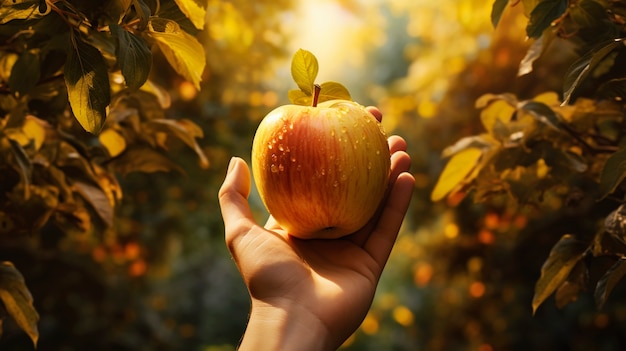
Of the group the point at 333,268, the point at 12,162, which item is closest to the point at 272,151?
the point at 333,268

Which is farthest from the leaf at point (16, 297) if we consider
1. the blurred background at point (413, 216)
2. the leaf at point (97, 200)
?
the blurred background at point (413, 216)

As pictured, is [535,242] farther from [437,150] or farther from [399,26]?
[399,26]

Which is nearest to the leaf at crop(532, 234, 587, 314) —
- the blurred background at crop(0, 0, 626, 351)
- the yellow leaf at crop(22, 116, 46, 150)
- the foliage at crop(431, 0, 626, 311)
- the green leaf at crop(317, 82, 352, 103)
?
the foliage at crop(431, 0, 626, 311)

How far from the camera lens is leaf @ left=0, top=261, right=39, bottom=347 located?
1587 mm

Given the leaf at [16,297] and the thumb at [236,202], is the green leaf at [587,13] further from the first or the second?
the leaf at [16,297]

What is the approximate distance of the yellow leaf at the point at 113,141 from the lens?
6.41ft

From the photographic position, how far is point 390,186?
1.81 meters

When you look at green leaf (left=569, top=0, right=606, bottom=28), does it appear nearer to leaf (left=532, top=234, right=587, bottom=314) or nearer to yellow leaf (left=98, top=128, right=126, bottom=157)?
leaf (left=532, top=234, right=587, bottom=314)

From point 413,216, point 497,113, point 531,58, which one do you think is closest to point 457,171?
point 497,113

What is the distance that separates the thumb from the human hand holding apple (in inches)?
1.7

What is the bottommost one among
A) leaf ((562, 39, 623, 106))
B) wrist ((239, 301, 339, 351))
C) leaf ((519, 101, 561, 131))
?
wrist ((239, 301, 339, 351))

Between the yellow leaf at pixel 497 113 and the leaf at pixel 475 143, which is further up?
the yellow leaf at pixel 497 113

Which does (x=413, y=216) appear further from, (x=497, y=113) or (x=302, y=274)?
(x=302, y=274)

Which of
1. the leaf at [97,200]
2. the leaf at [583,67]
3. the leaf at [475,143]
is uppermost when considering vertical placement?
the leaf at [583,67]
